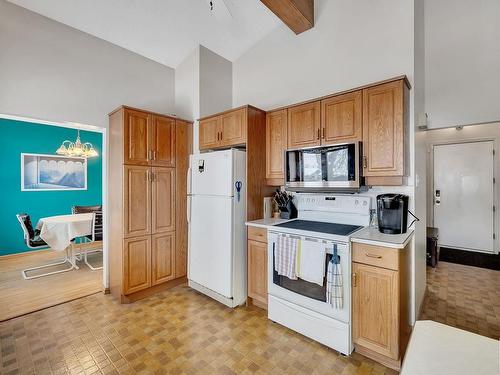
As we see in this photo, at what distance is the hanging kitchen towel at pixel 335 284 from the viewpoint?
1.86m

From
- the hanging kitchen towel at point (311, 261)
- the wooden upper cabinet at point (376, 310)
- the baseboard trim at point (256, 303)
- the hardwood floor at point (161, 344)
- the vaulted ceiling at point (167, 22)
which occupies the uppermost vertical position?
the vaulted ceiling at point (167, 22)

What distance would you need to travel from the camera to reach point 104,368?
1787 millimetres

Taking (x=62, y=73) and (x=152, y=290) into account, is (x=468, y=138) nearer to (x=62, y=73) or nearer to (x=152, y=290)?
(x=152, y=290)

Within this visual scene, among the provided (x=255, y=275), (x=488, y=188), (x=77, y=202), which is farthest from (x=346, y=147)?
(x=77, y=202)

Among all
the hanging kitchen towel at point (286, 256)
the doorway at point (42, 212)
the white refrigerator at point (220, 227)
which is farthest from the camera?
the doorway at point (42, 212)

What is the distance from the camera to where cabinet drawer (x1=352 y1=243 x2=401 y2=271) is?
170cm

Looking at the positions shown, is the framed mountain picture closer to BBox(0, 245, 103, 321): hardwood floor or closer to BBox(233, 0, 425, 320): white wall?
BBox(0, 245, 103, 321): hardwood floor

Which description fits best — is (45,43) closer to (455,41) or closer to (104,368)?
(104,368)

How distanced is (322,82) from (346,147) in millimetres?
985

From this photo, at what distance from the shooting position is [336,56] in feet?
8.62

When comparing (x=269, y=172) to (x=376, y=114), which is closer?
(x=376, y=114)

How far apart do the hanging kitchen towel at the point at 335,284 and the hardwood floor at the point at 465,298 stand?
128cm

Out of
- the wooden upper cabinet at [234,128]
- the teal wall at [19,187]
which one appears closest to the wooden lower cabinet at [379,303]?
the wooden upper cabinet at [234,128]

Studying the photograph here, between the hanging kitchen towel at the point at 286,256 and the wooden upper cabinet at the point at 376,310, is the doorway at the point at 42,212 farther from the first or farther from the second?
the wooden upper cabinet at the point at 376,310
